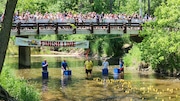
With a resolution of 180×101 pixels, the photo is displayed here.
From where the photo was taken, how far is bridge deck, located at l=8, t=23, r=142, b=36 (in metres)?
29.7

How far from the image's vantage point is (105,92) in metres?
19.9

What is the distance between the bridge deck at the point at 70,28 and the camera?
29.7 metres

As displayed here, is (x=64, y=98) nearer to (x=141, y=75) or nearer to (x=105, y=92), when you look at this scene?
(x=105, y=92)

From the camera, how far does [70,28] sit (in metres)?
30.8

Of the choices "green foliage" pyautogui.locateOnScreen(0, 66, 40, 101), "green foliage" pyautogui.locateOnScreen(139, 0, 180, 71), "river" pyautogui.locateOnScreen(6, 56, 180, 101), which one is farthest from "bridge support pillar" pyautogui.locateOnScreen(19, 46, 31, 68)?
"green foliage" pyautogui.locateOnScreen(0, 66, 40, 101)

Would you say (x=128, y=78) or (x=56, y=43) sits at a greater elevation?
(x=56, y=43)

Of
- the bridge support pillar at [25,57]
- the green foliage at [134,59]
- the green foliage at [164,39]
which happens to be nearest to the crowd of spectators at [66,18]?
the green foliage at [134,59]

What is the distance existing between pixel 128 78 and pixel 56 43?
719 cm

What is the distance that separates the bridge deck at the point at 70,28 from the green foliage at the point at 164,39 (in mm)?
4176

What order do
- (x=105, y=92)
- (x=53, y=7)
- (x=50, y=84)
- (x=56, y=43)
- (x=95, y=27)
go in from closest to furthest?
(x=105, y=92), (x=50, y=84), (x=56, y=43), (x=95, y=27), (x=53, y=7)

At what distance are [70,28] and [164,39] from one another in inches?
360

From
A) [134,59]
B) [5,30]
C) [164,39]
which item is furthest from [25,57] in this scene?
[5,30]

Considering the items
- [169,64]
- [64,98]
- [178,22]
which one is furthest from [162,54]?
[64,98]

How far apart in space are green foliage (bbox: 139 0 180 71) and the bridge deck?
418cm
